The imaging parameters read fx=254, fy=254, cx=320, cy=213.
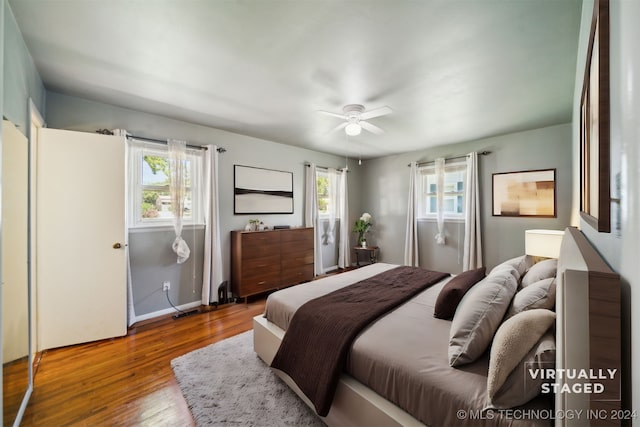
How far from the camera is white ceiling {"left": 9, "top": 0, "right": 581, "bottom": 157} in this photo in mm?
1542

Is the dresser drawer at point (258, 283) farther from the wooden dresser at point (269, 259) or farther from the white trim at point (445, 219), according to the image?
the white trim at point (445, 219)

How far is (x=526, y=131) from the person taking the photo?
3.83 metres

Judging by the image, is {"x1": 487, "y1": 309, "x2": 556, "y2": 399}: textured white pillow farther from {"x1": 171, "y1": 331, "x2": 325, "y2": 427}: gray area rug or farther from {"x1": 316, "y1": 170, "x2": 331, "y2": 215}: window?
{"x1": 316, "y1": 170, "x2": 331, "y2": 215}: window

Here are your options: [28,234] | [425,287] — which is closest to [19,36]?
[28,234]

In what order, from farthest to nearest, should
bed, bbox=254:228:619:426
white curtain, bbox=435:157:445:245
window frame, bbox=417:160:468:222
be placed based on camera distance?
1. white curtain, bbox=435:157:445:245
2. window frame, bbox=417:160:468:222
3. bed, bbox=254:228:619:426

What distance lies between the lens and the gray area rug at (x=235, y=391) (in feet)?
5.38

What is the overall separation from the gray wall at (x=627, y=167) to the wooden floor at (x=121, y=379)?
2.15 m

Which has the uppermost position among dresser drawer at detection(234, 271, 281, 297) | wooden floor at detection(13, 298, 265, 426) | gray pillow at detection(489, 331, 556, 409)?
gray pillow at detection(489, 331, 556, 409)

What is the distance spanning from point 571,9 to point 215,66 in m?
2.46

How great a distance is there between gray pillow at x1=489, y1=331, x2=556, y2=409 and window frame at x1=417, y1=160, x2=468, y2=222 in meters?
3.89

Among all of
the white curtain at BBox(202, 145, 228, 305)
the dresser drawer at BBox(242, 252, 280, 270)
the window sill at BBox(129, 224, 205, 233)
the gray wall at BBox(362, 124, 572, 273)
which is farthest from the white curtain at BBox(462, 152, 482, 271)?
the window sill at BBox(129, 224, 205, 233)

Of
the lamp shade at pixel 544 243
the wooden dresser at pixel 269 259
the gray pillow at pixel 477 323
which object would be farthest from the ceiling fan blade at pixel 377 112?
the wooden dresser at pixel 269 259

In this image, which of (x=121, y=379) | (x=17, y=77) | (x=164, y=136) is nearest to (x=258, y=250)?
(x=164, y=136)

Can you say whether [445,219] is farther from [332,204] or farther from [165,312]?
[165,312]
